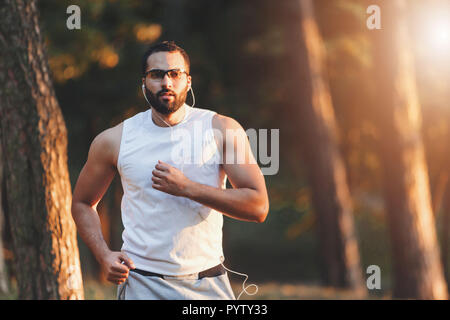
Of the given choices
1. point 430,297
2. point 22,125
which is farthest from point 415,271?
point 22,125

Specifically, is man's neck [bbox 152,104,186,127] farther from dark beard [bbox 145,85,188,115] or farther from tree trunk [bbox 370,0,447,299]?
tree trunk [bbox 370,0,447,299]

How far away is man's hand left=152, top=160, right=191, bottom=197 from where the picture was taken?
11.8 feet

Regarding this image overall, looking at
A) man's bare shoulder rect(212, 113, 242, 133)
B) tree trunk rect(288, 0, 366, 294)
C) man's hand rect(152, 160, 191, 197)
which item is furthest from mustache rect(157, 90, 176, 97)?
tree trunk rect(288, 0, 366, 294)

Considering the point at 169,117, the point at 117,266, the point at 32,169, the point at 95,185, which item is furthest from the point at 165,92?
the point at 32,169

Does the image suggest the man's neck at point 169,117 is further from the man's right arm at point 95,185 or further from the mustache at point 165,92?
the man's right arm at point 95,185

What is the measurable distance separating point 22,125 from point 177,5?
30.7 ft

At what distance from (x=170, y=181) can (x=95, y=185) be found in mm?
770

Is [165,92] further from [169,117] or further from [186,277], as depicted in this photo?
[186,277]

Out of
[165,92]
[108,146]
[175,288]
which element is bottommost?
[175,288]

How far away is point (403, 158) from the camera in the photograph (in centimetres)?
1097

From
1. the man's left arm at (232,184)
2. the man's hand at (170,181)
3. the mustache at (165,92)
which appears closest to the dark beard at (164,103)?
the mustache at (165,92)

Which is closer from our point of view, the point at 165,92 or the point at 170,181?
the point at 170,181

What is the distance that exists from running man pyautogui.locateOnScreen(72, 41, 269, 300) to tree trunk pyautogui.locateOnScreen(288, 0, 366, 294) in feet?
31.9

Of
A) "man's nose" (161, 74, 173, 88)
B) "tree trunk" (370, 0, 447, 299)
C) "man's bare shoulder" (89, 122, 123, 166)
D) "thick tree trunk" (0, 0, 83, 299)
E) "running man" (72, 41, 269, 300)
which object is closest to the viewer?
"running man" (72, 41, 269, 300)
